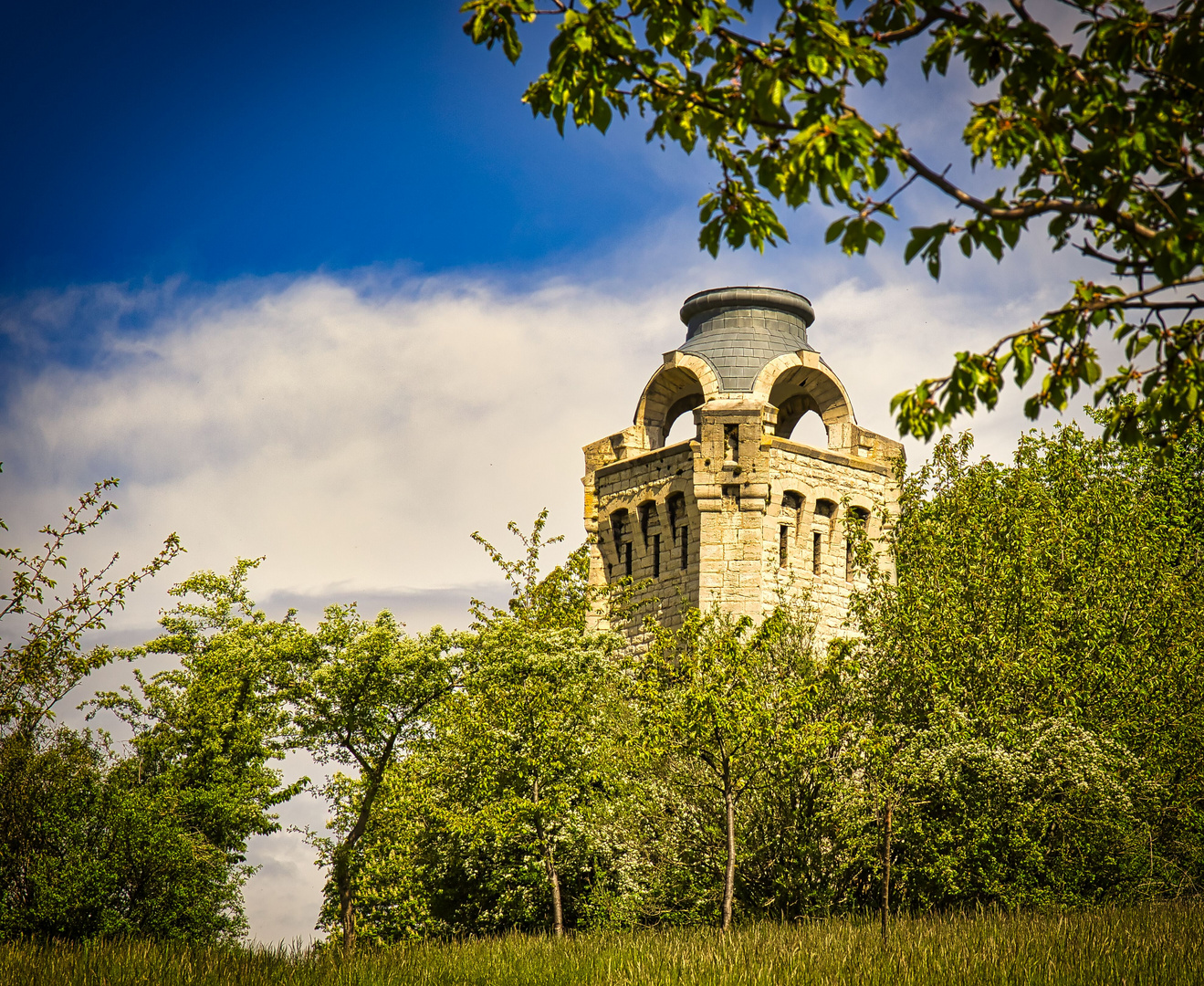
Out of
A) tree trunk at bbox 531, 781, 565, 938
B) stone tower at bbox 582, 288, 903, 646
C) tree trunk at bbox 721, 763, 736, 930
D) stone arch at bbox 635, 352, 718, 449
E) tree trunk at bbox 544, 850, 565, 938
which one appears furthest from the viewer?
stone arch at bbox 635, 352, 718, 449

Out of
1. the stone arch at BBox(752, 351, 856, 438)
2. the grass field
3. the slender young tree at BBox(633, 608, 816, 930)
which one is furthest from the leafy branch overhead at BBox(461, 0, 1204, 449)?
the stone arch at BBox(752, 351, 856, 438)

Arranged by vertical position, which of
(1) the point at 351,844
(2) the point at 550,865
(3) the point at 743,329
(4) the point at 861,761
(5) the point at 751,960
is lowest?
(5) the point at 751,960

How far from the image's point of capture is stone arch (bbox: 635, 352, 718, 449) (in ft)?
106

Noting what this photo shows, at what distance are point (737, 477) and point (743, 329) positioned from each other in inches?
188

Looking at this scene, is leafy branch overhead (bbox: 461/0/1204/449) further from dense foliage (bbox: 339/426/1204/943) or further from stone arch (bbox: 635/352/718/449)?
stone arch (bbox: 635/352/718/449)

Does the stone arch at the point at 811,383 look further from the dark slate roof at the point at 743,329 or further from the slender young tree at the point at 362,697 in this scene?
the slender young tree at the point at 362,697

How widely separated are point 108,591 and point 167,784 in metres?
14.3

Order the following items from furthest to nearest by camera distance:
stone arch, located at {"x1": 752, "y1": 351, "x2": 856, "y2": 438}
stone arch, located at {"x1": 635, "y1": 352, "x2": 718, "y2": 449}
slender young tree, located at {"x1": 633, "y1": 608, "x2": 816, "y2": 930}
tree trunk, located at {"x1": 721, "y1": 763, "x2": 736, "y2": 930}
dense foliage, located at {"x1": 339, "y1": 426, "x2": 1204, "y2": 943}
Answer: stone arch, located at {"x1": 635, "y1": 352, "x2": 718, "y2": 449} < stone arch, located at {"x1": 752, "y1": 351, "x2": 856, "y2": 438} < dense foliage, located at {"x1": 339, "y1": 426, "x2": 1204, "y2": 943} < slender young tree, located at {"x1": 633, "y1": 608, "x2": 816, "y2": 930} < tree trunk, located at {"x1": 721, "y1": 763, "x2": 736, "y2": 930}

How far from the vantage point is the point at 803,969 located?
12.7 metres

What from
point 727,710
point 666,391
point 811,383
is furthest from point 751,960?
point 811,383

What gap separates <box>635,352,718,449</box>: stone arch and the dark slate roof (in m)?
0.37

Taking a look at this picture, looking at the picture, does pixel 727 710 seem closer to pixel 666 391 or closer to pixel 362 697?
pixel 362 697

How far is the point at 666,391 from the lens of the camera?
33156mm

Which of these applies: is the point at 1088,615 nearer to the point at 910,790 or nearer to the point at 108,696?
the point at 910,790
